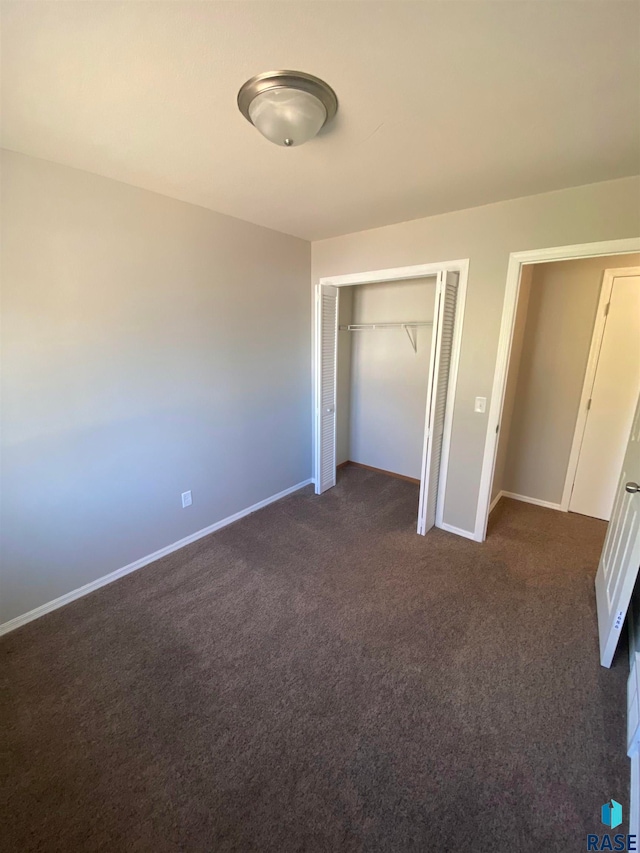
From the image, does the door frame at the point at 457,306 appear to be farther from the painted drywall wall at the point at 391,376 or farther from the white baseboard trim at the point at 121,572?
the white baseboard trim at the point at 121,572

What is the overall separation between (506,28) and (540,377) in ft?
9.54

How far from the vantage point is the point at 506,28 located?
0.99 m

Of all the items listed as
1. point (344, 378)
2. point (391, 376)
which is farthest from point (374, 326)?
point (344, 378)

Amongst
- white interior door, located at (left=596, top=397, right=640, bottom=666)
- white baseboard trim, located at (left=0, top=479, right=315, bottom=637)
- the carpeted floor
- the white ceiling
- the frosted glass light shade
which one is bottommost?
the carpeted floor

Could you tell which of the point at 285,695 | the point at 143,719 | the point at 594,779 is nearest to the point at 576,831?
the point at 594,779

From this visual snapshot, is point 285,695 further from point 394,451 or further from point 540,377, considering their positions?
point 540,377

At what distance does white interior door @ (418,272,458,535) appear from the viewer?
2.52 meters

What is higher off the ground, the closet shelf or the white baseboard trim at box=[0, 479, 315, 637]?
the closet shelf

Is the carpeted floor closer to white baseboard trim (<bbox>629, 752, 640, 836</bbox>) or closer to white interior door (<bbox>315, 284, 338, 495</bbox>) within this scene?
white baseboard trim (<bbox>629, 752, 640, 836</bbox>)

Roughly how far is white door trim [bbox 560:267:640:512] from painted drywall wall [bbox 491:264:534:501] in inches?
21.2

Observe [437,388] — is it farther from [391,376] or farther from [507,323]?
[391,376]

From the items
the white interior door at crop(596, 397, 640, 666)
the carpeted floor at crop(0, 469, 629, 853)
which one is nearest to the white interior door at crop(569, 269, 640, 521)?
Result: the carpeted floor at crop(0, 469, 629, 853)

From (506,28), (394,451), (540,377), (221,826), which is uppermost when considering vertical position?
(506,28)

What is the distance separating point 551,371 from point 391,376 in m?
1.54
